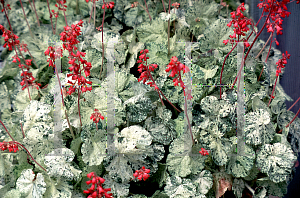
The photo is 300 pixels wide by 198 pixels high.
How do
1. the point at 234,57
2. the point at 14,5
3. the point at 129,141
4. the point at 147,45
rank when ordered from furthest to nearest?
the point at 14,5, the point at 147,45, the point at 234,57, the point at 129,141

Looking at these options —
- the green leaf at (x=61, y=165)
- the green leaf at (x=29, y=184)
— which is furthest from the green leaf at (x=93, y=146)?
the green leaf at (x=29, y=184)

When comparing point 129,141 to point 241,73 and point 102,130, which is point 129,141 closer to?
point 102,130

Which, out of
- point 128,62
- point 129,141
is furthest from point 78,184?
point 128,62

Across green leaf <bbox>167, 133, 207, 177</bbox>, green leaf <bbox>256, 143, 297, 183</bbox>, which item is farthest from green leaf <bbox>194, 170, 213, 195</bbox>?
green leaf <bbox>256, 143, 297, 183</bbox>

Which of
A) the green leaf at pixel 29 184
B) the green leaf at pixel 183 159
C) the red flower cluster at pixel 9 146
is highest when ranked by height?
the red flower cluster at pixel 9 146

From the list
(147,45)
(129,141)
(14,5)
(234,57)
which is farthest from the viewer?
(14,5)

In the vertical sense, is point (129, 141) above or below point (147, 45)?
below

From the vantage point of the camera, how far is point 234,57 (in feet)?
3.03

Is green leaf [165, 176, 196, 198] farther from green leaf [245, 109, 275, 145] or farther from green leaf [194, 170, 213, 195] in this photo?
green leaf [245, 109, 275, 145]

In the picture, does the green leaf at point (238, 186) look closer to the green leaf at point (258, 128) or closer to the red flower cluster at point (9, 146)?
the green leaf at point (258, 128)

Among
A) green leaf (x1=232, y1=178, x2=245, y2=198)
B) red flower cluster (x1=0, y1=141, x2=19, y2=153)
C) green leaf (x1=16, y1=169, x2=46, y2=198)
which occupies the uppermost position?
red flower cluster (x1=0, y1=141, x2=19, y2=153)

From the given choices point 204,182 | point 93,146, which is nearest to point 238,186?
point 204,182

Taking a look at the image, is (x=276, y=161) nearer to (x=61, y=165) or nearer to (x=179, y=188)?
(x=179, y=188)

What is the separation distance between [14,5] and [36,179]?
1055 mm
